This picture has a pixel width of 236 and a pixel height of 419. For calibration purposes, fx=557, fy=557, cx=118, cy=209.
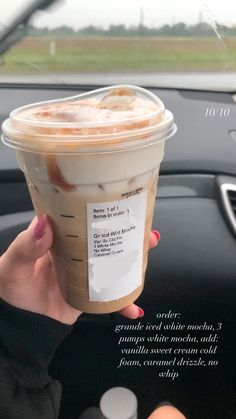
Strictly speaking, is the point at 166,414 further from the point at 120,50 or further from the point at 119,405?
the point at 120,50

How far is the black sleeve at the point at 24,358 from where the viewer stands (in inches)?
40.9

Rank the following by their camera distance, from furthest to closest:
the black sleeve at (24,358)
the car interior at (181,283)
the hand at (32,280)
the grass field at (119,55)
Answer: the grass field at (119,55)
the car interior at (181,283)
the black sleeve at (24,358)
the hand at (32,280)

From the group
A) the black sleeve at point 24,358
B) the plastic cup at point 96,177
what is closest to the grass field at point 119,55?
the plastic cup at point 96,177

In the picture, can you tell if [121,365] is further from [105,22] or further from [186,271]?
[105,22]

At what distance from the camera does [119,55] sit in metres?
1.82

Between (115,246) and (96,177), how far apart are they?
0.13 metres

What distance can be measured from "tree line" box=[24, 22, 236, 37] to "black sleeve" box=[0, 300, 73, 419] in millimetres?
963

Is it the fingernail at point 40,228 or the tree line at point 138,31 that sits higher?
the tree line at point 138,31

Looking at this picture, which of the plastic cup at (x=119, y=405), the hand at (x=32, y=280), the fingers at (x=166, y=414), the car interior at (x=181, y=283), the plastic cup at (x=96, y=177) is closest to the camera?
the plastic cup at (x=96, y=177)

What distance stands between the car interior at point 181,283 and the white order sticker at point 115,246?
607 mm

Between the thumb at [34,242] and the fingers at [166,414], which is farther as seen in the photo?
the fingers at [166,414]

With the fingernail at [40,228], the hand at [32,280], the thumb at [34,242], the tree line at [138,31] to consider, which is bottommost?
the hand at [32,280]

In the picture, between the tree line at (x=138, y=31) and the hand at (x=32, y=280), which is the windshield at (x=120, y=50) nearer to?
the tree line at (x=138, y=31)

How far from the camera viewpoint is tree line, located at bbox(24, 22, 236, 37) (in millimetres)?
1635
